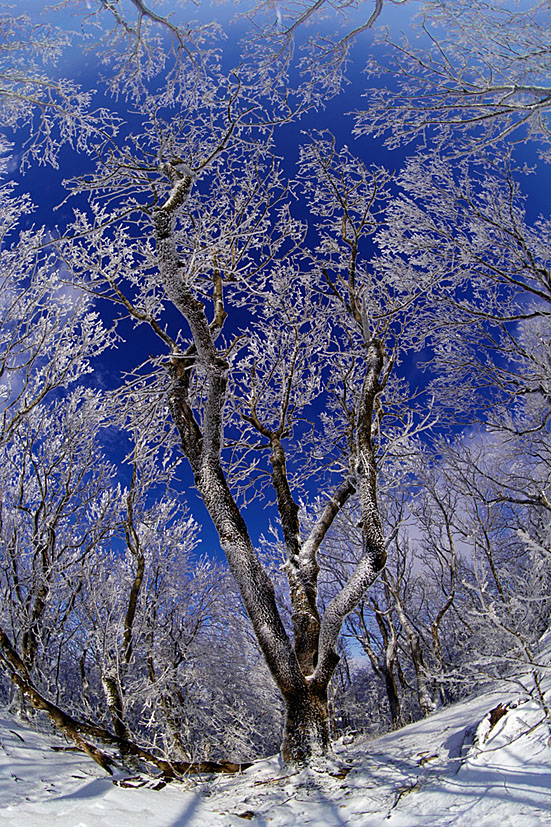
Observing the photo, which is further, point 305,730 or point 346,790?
point 305,730

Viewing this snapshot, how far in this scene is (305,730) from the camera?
11.0 ft

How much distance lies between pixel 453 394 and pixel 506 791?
823 cm

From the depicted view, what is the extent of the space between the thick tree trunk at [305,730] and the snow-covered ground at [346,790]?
128 mm

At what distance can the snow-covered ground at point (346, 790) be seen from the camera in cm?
193

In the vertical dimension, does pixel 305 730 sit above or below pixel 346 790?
above

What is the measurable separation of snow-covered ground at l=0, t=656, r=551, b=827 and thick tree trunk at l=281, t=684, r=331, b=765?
0.42 ft

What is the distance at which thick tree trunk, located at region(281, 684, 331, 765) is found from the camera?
10.8 feet

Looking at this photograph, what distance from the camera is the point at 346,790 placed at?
8.97 feet

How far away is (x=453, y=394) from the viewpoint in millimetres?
9219

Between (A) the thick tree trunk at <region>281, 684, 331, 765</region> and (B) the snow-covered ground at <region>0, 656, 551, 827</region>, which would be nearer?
(B) the snow-covered ground at <region>0, 656, 551, 827</region>

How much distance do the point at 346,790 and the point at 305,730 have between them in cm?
68

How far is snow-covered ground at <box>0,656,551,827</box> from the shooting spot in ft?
6.32

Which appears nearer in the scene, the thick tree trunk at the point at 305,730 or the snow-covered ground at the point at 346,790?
the snow-covered ground at the point at 346,790

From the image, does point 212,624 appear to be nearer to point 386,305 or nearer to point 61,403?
point 61,403
